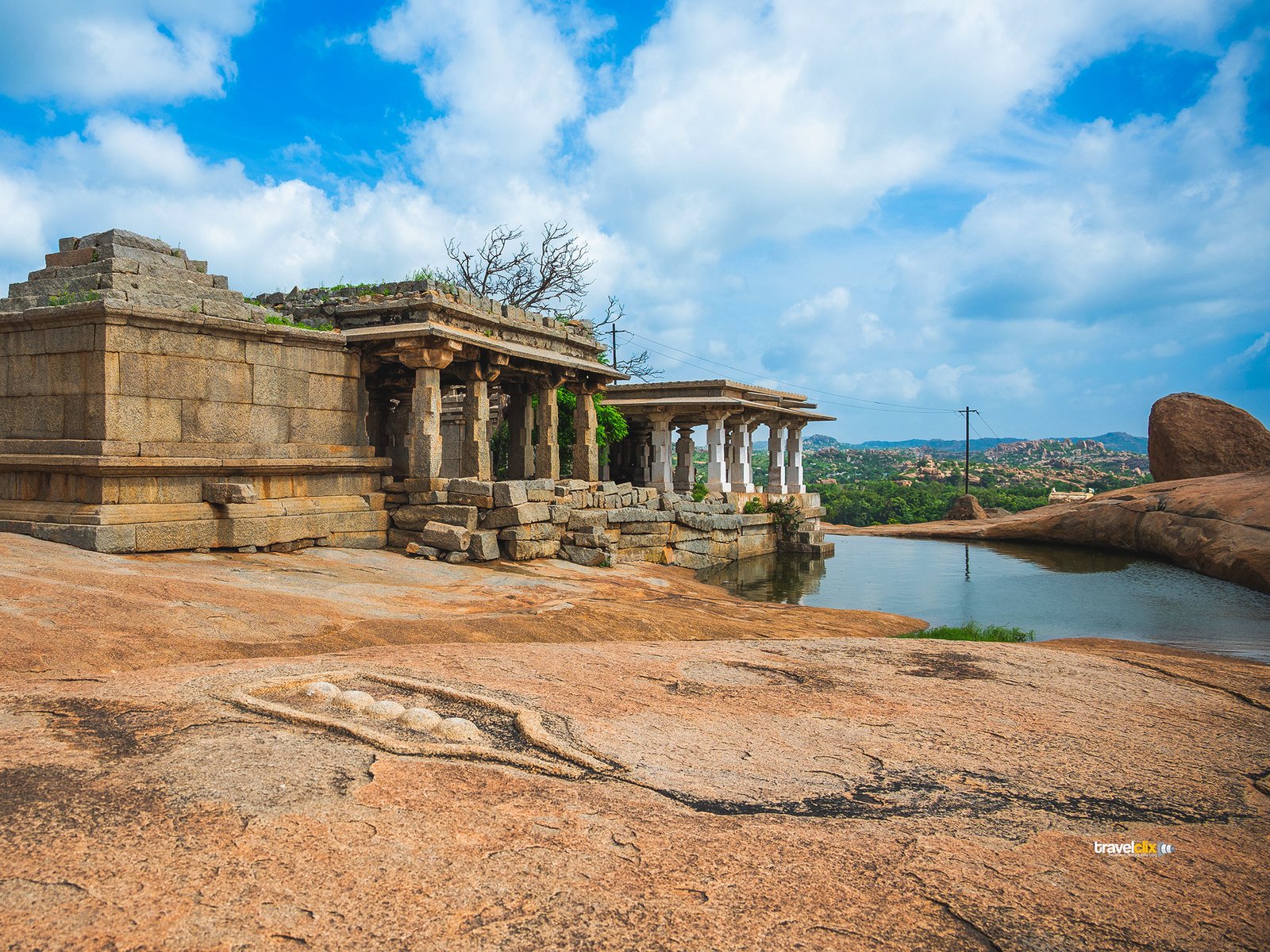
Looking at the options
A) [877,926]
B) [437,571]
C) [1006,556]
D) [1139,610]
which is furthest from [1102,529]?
[877,926]

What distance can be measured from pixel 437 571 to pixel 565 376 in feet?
20.6

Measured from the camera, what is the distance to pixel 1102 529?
2222 cm

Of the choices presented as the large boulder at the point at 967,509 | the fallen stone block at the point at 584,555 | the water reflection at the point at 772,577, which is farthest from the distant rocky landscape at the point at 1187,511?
the fallen stone block at the point at 584,555

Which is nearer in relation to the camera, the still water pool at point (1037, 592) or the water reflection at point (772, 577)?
the still water pool at point (1037, 592)

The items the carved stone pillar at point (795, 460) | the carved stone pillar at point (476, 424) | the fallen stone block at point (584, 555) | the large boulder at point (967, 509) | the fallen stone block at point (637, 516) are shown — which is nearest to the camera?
the fallen stone block at point (584, 555)

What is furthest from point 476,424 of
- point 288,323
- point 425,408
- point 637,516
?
point 637,516

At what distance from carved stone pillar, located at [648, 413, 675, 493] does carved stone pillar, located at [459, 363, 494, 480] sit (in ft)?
33.2

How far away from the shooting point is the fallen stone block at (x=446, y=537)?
1152cm

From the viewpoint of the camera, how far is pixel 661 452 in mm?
23859

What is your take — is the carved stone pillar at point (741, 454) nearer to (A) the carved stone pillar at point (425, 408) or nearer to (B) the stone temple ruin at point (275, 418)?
(B) the stone temple ruin at point (275, 418)

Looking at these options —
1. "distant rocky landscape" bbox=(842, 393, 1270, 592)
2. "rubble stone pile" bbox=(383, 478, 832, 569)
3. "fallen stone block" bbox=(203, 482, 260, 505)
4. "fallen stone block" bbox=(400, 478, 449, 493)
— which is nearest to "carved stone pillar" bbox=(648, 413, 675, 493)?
"rubble stone pile" bbox=(383, 478, 832, 569)

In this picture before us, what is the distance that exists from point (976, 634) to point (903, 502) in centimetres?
3369

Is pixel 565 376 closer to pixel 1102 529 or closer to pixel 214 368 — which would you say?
pixel 214 368

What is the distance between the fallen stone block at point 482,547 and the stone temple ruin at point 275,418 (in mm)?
26
